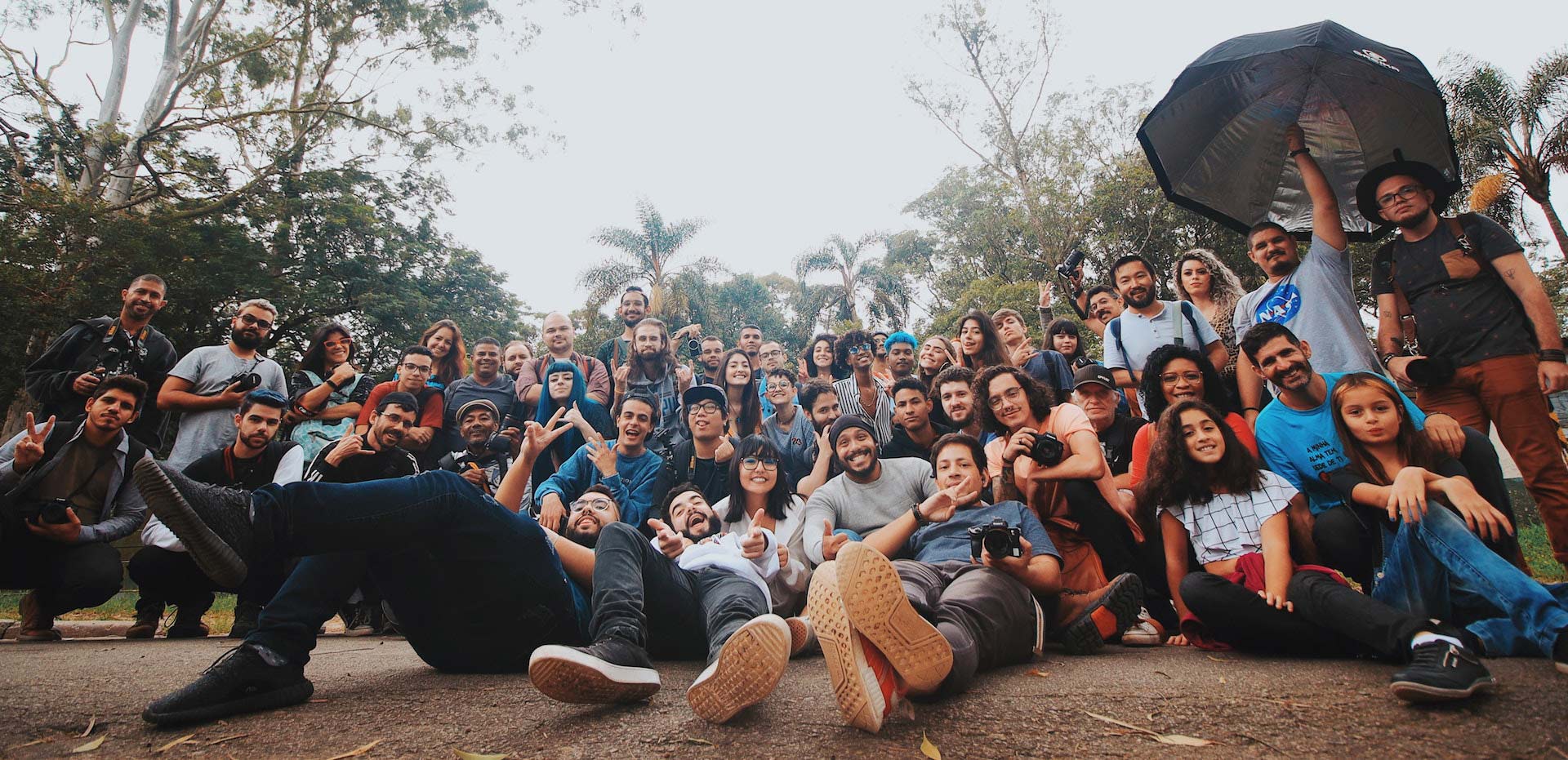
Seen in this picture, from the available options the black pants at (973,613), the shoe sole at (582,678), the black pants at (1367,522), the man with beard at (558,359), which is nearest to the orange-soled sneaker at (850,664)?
the black pants at (973,613)

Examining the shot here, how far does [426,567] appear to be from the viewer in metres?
2.30

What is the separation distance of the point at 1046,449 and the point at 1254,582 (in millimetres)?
976

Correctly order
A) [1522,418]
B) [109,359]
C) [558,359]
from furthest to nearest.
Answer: [558,359]
[109,359]
[1522,418]

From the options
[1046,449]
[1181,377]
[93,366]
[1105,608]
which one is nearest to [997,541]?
[1105,608]

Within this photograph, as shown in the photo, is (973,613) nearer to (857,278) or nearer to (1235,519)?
(1235,519)

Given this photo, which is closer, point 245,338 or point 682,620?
point 682,620

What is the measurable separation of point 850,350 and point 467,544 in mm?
4555

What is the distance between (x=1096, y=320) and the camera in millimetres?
5910

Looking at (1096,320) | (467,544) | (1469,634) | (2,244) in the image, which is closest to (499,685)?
(467,544)

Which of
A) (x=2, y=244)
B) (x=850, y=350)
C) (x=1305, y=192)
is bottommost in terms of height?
(x=850, y=350)

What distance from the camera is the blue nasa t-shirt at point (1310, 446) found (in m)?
3.04

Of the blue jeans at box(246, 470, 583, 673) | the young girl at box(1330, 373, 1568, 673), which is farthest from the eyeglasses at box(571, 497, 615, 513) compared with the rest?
the young girl at box(1330, 373, 1568, 673)

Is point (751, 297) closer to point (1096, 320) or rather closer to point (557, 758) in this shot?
point (1096, 320)

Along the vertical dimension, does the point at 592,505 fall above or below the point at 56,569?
above
